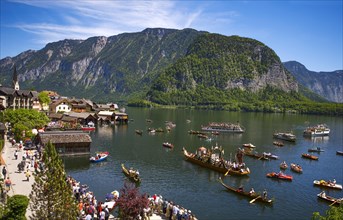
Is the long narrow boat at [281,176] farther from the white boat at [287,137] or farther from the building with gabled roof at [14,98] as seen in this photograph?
the building with gabled roof at [14,98]

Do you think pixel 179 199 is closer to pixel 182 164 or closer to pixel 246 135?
pixel 182 164

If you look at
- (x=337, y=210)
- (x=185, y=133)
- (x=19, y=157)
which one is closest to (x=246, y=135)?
(x=185, y=133)

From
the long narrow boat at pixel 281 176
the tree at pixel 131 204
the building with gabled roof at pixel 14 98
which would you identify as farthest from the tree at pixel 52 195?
the building with gabled roof at pixel 14 98

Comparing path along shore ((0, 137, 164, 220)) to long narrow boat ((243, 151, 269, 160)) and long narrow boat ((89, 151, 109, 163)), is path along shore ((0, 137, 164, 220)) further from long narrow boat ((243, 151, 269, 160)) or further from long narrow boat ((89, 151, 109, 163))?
long narrow boat ((243, 151, 269, 160))

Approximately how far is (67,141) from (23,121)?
74.5 ft

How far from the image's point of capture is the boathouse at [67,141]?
7519 cm

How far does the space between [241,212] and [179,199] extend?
33.1 feet

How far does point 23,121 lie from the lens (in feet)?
299

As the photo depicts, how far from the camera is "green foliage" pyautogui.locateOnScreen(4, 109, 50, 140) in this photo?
8406 centimetres

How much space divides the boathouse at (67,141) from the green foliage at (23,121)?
6460 mm

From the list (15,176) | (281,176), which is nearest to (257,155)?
(281,176)

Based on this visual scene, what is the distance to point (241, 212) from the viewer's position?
2035 inches

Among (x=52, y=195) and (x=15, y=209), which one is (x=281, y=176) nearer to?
(x=52, y=195)

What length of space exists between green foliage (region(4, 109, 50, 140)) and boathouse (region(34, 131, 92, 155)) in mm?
6460
